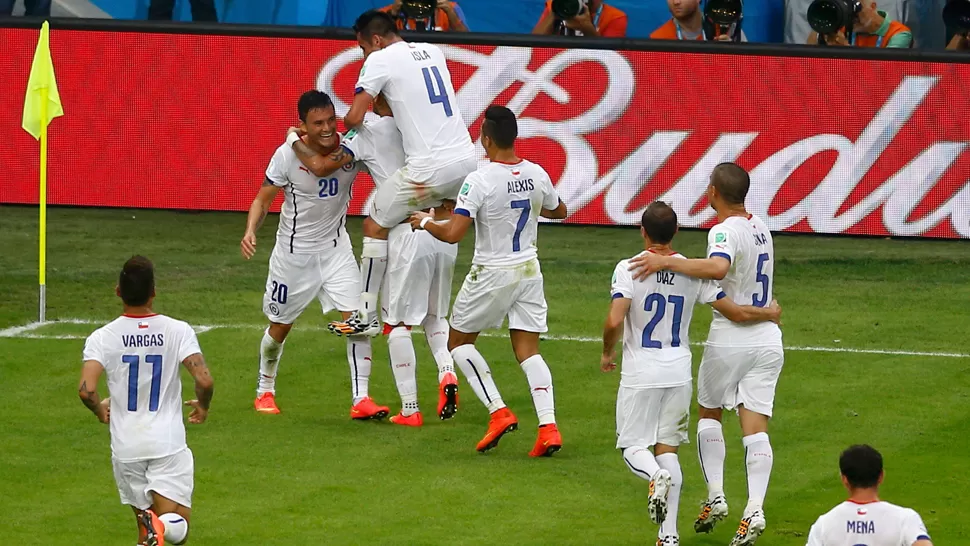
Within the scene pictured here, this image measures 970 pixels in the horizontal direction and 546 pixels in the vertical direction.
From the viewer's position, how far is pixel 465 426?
1091cm

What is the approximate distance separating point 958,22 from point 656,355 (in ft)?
33.0

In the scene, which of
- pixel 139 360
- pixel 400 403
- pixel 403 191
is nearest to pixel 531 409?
pixel 400 403

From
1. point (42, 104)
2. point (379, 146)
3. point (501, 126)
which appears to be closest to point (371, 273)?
point (379, 146)

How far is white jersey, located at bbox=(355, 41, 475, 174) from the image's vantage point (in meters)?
10.7

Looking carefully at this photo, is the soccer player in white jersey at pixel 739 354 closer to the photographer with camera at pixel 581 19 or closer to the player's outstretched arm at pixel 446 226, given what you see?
the player's outstretched arm at pixel 446 226

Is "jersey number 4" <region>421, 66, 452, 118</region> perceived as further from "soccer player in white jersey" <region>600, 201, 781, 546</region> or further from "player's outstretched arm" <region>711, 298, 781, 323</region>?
"player's outstretched arm" <region>711, 298, 781, 323</region>

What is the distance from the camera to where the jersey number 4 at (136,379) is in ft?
23.9

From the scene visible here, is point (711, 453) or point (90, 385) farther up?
point (90, 385)

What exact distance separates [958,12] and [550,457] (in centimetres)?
900

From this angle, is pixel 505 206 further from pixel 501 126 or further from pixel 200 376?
pixel 200 376

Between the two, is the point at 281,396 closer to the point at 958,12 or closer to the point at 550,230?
the point at 550,230

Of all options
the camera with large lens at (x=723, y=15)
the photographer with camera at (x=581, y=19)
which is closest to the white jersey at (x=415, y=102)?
the photographer with camera at (x=581, y=19)

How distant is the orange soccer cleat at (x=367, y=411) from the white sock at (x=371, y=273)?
0.58 m

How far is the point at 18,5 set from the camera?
61.9ft
